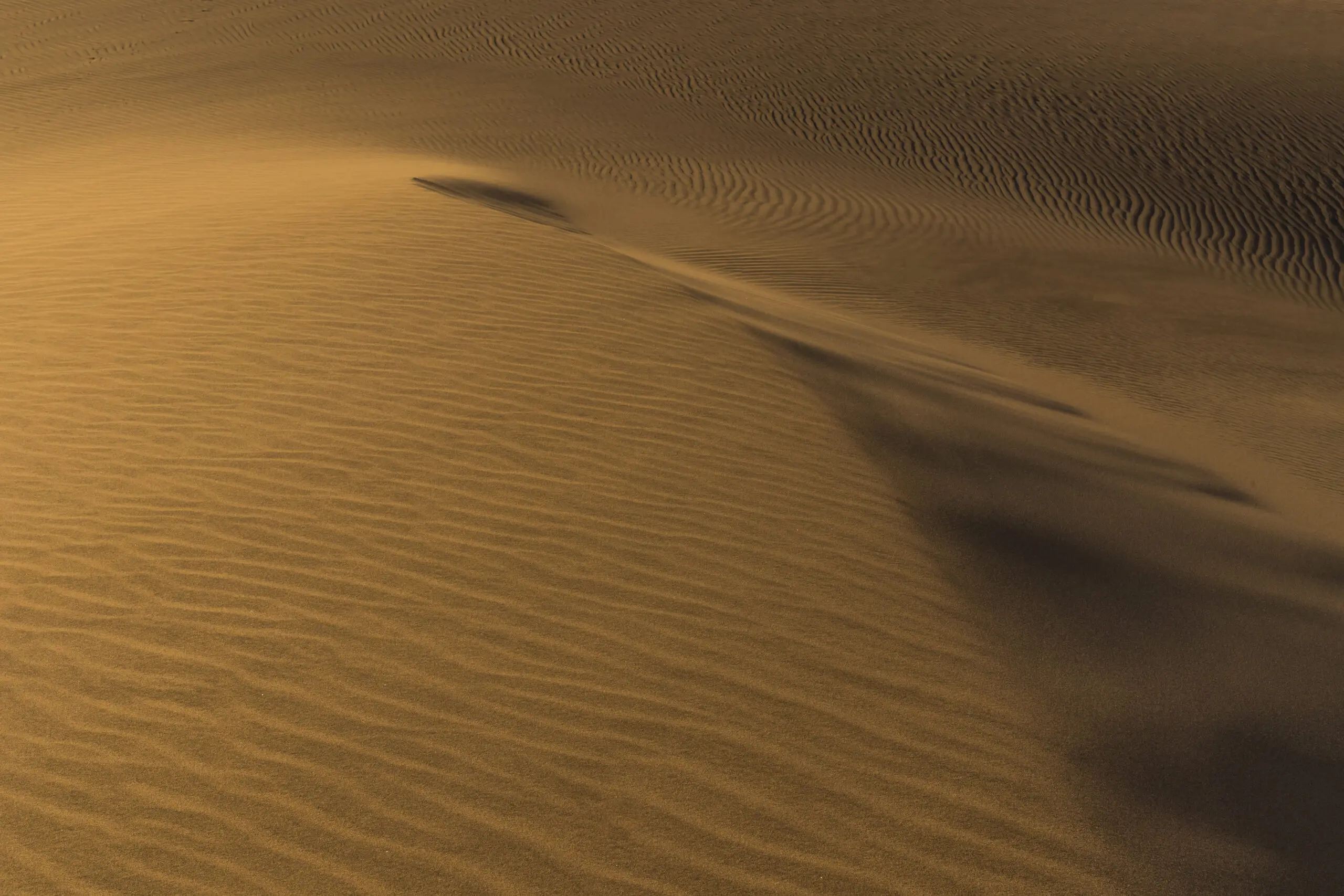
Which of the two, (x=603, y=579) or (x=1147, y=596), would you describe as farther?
(x=1147, y=596)

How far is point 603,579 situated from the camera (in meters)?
4.05

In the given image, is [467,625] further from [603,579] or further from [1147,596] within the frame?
[1147,596]

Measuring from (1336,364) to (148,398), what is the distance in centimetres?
1064

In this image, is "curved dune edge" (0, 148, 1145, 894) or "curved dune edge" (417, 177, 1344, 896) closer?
"curved dune edge" (0, 148, 1145, 894)

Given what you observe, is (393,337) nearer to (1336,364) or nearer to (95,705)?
(95,705)

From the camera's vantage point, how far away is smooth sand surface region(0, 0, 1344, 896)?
10.2ft

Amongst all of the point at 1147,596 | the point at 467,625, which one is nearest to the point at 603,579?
the point at 467,625

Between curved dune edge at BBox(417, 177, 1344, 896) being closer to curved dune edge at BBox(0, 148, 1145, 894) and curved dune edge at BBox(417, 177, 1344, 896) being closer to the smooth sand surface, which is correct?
the smooth sand surface

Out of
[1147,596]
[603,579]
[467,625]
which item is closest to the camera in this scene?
[467,625]

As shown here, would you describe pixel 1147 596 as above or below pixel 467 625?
above

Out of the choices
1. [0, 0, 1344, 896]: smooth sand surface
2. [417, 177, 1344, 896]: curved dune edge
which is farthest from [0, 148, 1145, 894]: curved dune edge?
[417, 177, 1344, 896]: curved dune edge

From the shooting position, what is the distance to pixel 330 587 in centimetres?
385

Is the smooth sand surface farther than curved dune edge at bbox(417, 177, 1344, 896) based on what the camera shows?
No

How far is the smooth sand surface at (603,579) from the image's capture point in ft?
10.2
